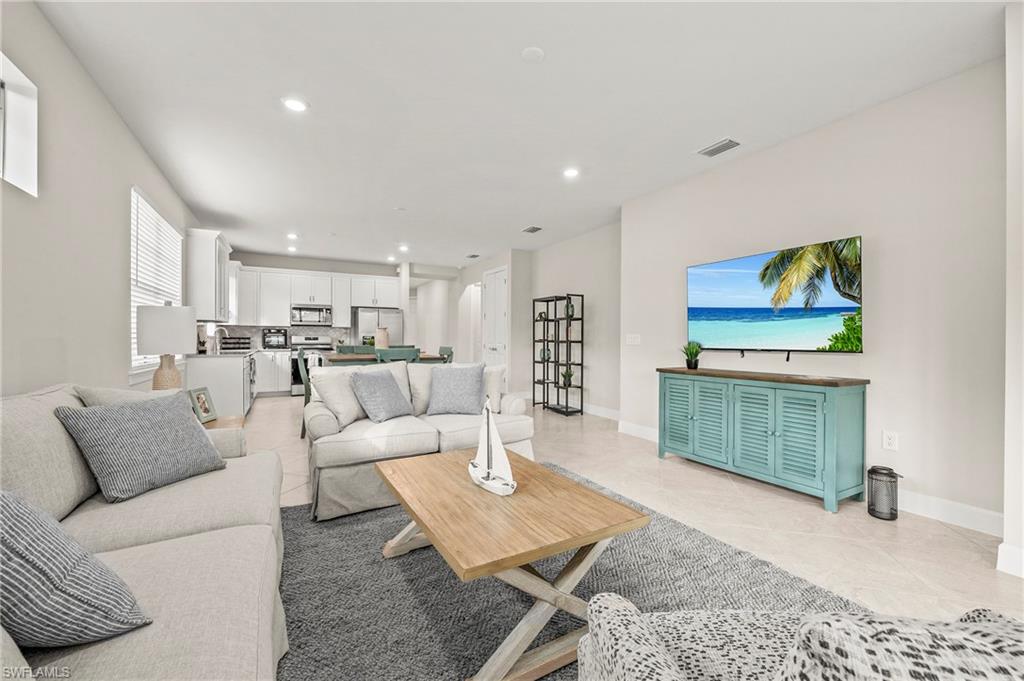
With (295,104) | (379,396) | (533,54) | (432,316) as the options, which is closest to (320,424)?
(379,396)

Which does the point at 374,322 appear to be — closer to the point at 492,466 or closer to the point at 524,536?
the point at 492,466

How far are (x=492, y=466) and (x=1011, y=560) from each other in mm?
2429

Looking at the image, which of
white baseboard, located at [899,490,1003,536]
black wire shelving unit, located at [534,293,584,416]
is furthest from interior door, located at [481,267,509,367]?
white baseboard, located at [899,490,1003,536]

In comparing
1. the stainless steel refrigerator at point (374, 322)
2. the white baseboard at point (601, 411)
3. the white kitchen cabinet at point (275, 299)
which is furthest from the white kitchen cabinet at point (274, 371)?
the white baseboard at point (601, 411)

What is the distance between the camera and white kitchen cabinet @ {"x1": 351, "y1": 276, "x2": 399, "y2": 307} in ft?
27.4

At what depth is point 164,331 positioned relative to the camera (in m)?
2.76

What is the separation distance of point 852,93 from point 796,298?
1.32 m

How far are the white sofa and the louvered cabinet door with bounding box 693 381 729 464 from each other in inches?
57.3

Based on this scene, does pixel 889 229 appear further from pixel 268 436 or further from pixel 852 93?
pixel 268 436

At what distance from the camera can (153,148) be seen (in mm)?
3387

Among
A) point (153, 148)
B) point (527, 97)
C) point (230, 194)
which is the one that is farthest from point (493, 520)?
point (230, 194)

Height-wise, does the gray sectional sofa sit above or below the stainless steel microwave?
below

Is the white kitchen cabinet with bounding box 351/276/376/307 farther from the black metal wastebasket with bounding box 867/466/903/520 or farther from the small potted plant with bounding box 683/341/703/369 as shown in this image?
the black metal wastebasket with bounding box 867/466/903/520

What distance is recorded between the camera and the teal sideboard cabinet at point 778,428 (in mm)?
2695
